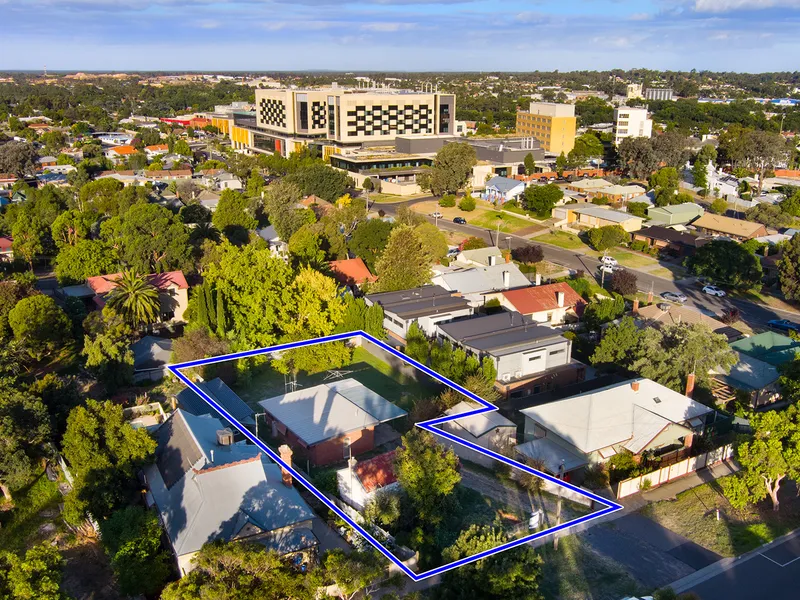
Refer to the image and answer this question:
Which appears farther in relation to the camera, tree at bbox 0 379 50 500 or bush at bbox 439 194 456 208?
bush at bbox 439 194 456 208

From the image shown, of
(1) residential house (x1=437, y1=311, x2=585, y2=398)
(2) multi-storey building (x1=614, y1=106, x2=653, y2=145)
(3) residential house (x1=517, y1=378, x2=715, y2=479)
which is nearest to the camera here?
(3) residential house (x1=517, y1=378, x2=715, y2=479)

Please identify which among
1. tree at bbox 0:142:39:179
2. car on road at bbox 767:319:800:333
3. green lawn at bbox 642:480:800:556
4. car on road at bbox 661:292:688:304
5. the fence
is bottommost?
green lawn at bbox 642:480:800:556

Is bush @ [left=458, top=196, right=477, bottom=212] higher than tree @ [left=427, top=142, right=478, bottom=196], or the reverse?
tree @ [left=427, top=142, right=478, bottom=196]

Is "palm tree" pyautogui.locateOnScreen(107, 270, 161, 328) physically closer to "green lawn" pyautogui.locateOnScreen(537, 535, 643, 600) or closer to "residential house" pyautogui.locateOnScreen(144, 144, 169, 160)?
"green lawn" pyautogui.locateOnScreen(537, 535, 643, 600)

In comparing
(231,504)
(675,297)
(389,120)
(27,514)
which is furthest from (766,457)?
(389,120)

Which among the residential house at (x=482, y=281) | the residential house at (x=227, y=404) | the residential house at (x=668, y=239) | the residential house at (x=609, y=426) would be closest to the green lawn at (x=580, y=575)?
the residential house at (x=609, y=426)

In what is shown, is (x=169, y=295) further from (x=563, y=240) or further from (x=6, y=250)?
(x=563, y=240)

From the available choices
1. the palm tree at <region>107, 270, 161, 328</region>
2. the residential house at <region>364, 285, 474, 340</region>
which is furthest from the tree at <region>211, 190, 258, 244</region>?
the residential house at <region>364, 285, 474, 340</region>

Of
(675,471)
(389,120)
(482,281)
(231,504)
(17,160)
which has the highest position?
(389,120)
